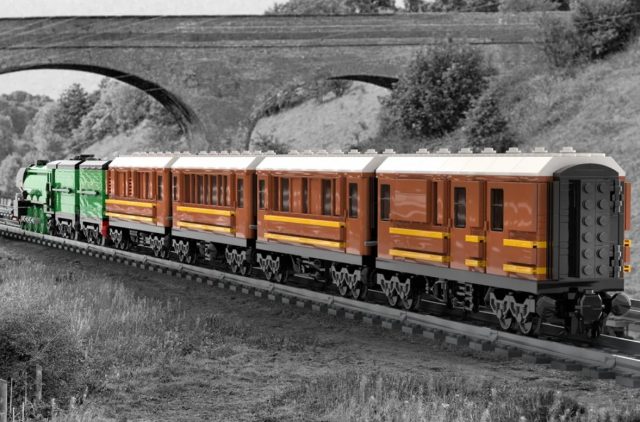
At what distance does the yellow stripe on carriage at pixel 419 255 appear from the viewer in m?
16.4

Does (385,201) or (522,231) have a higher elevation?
(385,201)

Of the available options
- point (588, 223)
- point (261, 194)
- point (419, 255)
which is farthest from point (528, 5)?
point (588, 223)

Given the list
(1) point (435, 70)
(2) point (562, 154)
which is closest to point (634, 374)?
(2) point (562, 154)

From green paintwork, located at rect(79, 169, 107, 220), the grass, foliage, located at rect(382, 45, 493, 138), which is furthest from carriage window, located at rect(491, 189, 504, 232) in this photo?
foliage, located at rect(382, 45, 493, 138)

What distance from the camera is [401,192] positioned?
1750cm

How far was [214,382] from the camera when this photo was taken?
12.9 m

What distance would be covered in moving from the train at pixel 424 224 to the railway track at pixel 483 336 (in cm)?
54

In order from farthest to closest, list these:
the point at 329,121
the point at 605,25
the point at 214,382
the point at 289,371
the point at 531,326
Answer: the point at 329,121 → the point at 605,25 → the point at 531,326 → the point at 289,371 → the point at 214,382

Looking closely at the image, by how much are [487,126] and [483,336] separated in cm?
2865

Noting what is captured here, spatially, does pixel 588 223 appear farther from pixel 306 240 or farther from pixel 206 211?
pixel 206 211

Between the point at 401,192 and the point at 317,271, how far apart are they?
4488 mm

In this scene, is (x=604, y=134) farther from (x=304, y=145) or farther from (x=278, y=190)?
(x=304, y=145)

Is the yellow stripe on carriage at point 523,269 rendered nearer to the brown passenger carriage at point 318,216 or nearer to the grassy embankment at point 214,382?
the grassy embankment at point 214,382

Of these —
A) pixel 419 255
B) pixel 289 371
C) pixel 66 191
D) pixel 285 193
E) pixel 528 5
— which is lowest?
pixel 289 371
